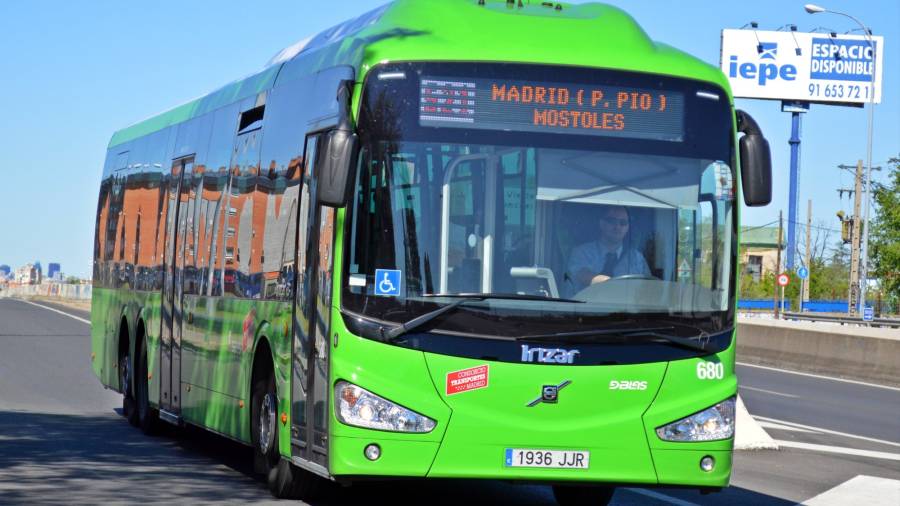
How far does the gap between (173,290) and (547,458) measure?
6157mm

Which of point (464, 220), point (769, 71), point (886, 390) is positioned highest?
point (769, 71)

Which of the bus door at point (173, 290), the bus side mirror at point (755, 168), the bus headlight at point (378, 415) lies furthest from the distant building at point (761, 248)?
the bus headlight at point (378, 415)

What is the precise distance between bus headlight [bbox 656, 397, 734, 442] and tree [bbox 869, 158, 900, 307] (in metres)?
75.4

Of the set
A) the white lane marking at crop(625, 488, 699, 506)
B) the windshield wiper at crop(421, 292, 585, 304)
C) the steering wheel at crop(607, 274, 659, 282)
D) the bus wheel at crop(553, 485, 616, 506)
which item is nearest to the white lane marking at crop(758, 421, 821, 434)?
the white lane marking at crop(625, 488, 699, 506)

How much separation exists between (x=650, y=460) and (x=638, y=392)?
396mm

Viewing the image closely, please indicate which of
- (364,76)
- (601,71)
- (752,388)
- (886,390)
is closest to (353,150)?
(364,76)

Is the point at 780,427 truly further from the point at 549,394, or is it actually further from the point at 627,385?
the point at 549,394

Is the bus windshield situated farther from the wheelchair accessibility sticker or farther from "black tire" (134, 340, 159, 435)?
"black tire" (134, 340, 159, 435)

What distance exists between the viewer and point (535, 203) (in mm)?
9148

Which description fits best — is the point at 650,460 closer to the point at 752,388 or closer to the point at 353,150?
the point at 353,150

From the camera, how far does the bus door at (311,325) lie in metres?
9.32

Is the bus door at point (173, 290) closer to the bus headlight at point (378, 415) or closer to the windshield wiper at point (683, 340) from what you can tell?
the bus headlight at point (378, 415)

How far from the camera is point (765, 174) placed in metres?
9.52

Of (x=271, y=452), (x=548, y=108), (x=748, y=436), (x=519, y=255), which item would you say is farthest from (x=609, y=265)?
(x=748, y=436)
